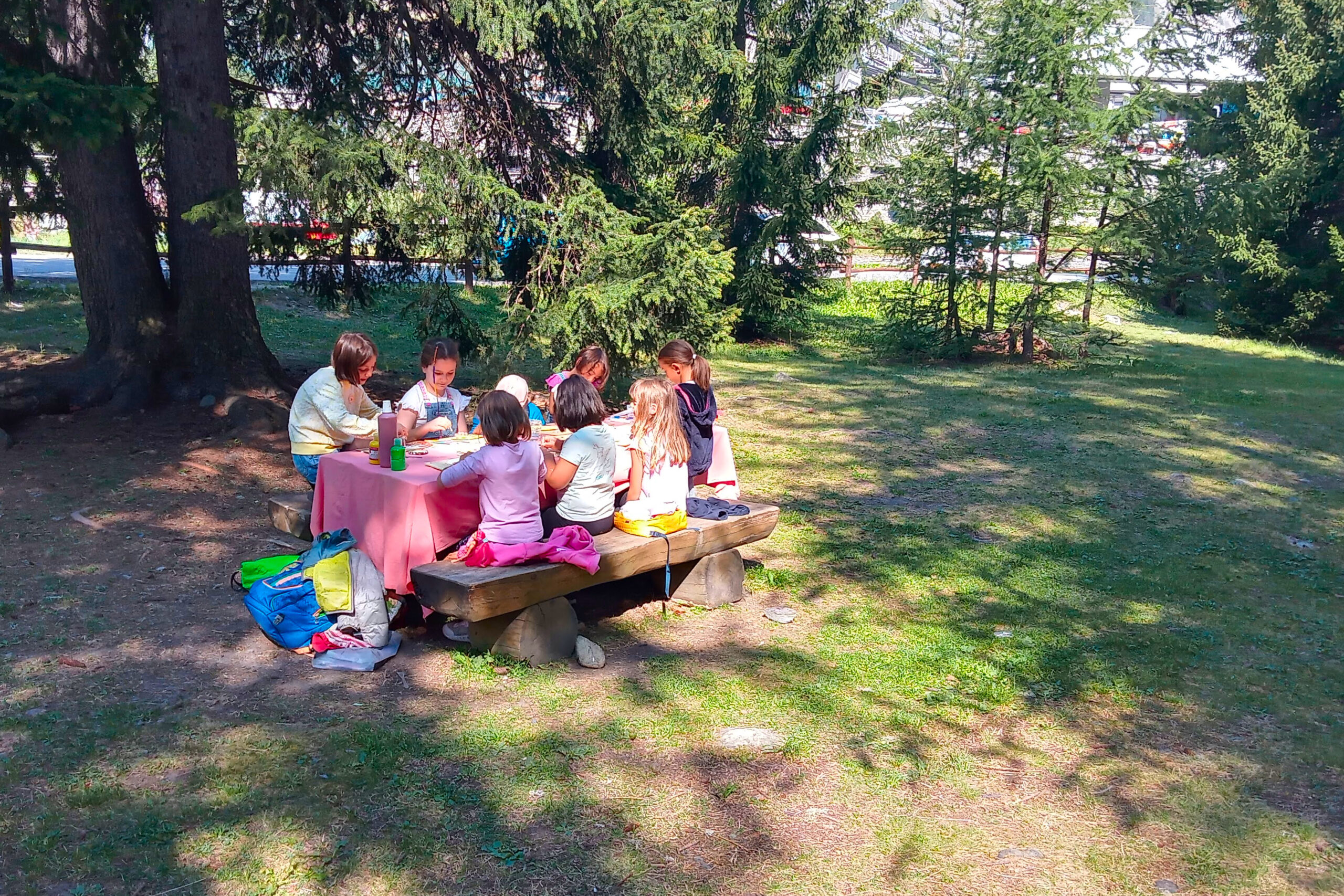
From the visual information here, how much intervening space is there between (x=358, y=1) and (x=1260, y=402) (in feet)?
37.3

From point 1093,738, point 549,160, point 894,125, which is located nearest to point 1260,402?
point 894,125

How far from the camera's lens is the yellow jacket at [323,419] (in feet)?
20.2

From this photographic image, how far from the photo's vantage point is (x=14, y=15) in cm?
712

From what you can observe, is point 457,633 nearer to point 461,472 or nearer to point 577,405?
point 461,472

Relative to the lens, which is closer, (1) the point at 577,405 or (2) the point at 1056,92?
(1) the point at 577,405

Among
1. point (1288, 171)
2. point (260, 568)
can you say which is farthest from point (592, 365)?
point (1288, 171)

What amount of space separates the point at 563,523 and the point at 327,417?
1721 millimetres

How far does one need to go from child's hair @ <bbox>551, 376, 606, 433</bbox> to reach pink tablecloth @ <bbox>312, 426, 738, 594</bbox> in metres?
0.40

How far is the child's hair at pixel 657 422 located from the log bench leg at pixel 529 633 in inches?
37.5

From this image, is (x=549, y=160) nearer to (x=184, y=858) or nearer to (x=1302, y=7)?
(x=184, y=858)

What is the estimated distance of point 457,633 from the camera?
5.21m

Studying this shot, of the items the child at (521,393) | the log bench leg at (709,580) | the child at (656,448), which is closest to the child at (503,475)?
the child at (656,448)

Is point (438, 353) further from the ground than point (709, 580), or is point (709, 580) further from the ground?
point (438, 353)

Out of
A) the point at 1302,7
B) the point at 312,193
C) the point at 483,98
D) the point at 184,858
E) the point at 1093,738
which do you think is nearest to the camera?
the point at 184,858
